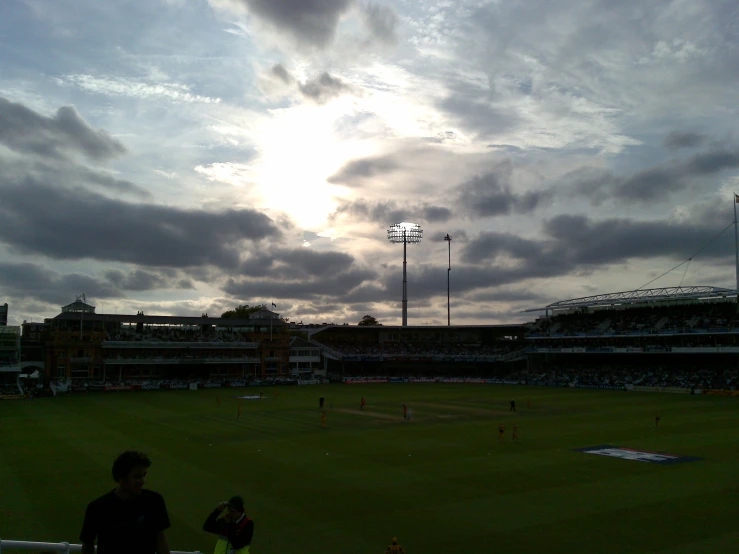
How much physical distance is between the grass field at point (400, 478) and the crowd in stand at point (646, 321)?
28590 millimetres

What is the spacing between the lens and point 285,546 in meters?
15.0

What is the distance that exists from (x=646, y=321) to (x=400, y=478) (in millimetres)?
68902

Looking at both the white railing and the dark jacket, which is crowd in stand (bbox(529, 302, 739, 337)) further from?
the white railing

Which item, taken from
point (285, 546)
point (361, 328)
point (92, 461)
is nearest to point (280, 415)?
point (92, 461)

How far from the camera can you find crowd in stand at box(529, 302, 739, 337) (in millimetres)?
71688

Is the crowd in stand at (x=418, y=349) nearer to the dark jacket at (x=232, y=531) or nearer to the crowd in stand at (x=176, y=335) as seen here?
the crowd in stand at (x=176, y=335)

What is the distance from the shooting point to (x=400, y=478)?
22.6 meters

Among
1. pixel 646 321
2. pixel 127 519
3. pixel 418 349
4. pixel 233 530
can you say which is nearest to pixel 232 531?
pixel 233 530

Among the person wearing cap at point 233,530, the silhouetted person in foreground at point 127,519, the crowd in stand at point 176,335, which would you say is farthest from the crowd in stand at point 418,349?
the silhouetted person in foreground at point 127,519

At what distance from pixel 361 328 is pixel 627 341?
47.4 meters

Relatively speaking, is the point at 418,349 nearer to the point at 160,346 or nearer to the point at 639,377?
the point at 639,377

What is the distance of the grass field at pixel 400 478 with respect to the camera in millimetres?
15875

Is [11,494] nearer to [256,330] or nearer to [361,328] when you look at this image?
[256,330]

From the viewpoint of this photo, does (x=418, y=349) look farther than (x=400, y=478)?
Yes
